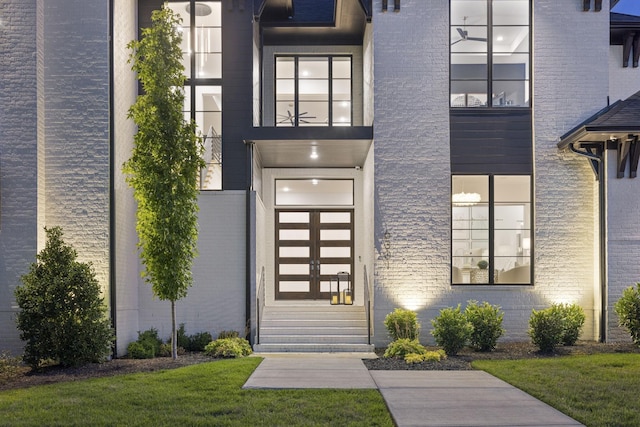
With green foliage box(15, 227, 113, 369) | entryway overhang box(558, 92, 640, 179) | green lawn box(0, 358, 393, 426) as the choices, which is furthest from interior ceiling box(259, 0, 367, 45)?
green lawn box(0, 358, 393, 426)

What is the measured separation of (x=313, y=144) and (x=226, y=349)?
4738mm

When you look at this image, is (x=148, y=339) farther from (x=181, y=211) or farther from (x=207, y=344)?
(x=181, y=211)

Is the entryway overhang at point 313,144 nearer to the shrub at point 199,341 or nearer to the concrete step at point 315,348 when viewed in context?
the shrub at point 199,341

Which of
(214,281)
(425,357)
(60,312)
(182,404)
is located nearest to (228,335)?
(214,281)

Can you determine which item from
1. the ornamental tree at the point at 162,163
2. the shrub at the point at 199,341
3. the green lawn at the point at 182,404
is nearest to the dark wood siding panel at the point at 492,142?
the ornamental tree at the point at 162,163

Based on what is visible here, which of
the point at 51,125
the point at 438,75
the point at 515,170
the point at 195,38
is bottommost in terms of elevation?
the point at 515,170

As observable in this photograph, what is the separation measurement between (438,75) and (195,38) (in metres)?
5.39

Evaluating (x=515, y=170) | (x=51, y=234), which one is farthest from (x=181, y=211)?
(x=515, y=170)

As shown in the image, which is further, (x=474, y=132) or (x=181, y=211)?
(x=474, y=132)

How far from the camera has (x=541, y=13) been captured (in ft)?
37.1

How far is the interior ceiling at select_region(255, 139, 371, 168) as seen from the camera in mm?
11609

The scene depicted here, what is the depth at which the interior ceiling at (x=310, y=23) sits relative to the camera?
12.6 metres

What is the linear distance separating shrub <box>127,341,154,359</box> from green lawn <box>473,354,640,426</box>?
598 cm

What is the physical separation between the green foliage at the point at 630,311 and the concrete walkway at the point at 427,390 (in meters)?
3.56
